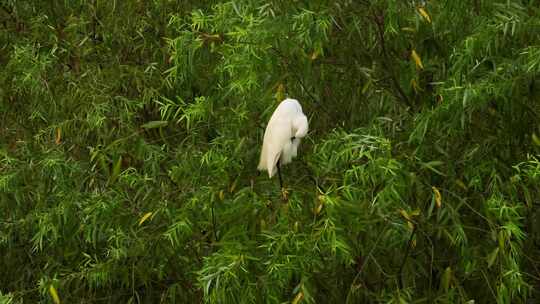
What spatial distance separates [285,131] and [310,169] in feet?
1.51

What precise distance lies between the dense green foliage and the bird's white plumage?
0.54 ft

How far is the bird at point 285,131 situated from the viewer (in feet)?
8.54

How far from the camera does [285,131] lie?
8.54 feet

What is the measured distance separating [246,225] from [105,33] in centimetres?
155

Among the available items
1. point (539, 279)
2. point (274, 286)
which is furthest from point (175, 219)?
point (539, 279)

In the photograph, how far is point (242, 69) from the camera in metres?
3.14

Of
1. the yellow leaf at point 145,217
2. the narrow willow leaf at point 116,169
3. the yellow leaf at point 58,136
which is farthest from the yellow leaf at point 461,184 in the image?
the yellow leaf at point 58,136

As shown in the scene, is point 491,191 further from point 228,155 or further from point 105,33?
point 105,33

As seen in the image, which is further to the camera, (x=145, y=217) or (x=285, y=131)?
(x=145, y=217)

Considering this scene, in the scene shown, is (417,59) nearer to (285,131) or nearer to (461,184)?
(461,184)

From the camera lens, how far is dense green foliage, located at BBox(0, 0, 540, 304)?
2789 millimetres

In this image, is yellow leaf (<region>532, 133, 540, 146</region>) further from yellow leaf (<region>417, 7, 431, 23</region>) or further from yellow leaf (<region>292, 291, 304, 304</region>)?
yellow leaf (<region>292, 291, 304, 304</region>)

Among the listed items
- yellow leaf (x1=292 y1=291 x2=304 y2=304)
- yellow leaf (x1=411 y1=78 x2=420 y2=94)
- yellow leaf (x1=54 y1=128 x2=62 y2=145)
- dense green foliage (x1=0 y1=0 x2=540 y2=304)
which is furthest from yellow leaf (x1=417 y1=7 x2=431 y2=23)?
yellow leaf (x1=54 y1=128 x2=62 y2=145)

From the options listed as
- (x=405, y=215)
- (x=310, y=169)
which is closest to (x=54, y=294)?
(x=310, y=169)
